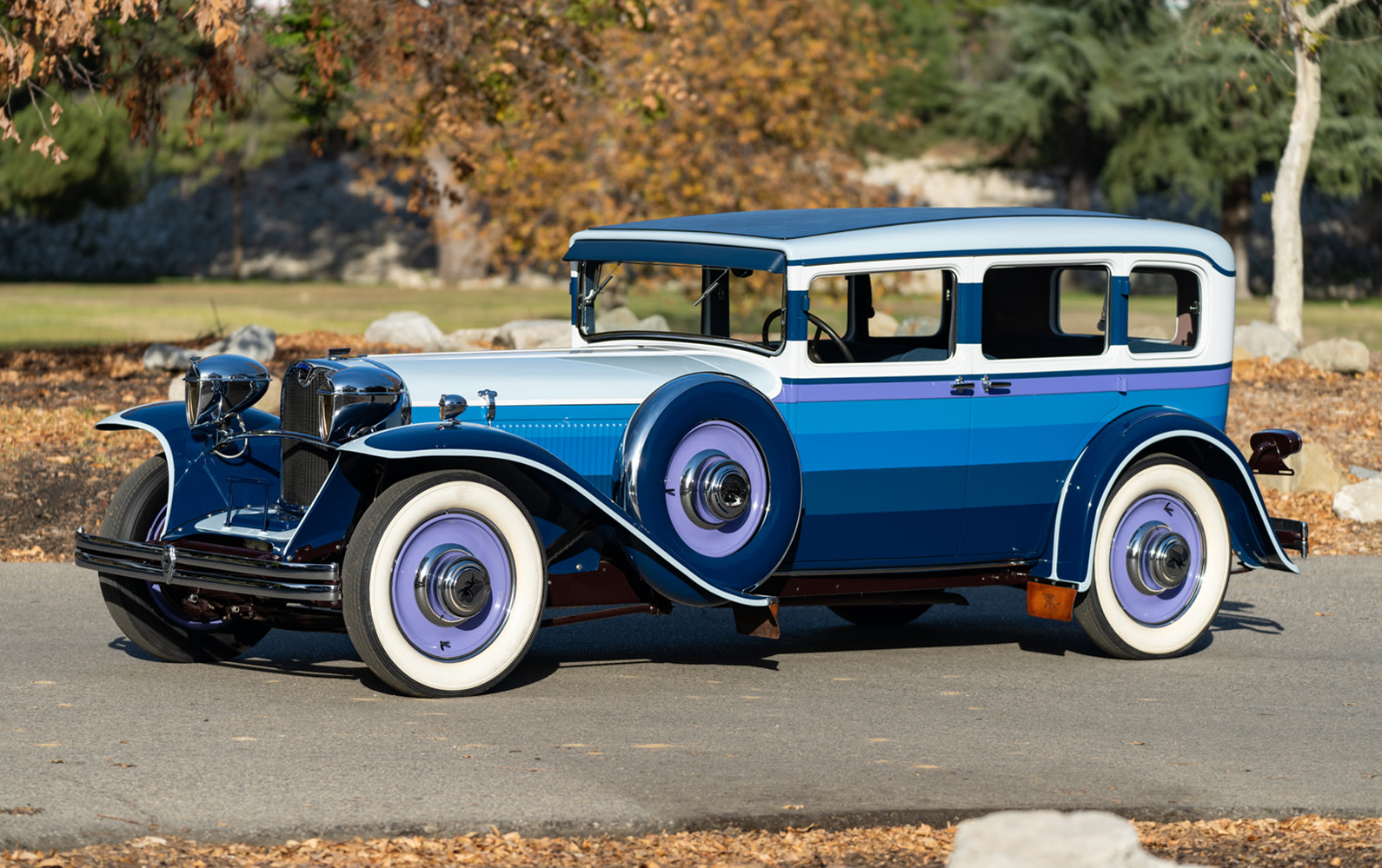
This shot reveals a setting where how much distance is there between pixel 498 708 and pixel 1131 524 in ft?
10.2

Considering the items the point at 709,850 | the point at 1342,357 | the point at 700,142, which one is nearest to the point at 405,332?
the point at 700,142

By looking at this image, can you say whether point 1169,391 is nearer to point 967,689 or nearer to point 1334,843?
point 967,689

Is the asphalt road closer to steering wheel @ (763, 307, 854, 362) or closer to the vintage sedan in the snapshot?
the vintage sedan

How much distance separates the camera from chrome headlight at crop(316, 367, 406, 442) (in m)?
6.42

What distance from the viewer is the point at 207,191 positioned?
54375 millimetres

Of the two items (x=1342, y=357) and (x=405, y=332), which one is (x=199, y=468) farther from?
(x=1342, y=357)

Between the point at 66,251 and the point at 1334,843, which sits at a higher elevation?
the point at 66,251

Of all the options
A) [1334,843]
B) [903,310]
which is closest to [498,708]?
[1334,843]

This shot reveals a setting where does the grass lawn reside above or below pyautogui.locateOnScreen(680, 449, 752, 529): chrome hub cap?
above

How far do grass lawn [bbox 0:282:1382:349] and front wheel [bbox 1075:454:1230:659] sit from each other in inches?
546

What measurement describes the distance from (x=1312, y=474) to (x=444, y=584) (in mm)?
8106

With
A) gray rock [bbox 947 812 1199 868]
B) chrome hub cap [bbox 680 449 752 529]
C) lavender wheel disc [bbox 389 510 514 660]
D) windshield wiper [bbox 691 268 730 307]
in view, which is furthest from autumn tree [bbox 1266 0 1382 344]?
gray rock [bbox 947 812 1199 868]

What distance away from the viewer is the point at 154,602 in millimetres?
6953

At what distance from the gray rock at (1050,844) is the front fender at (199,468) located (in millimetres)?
4227
